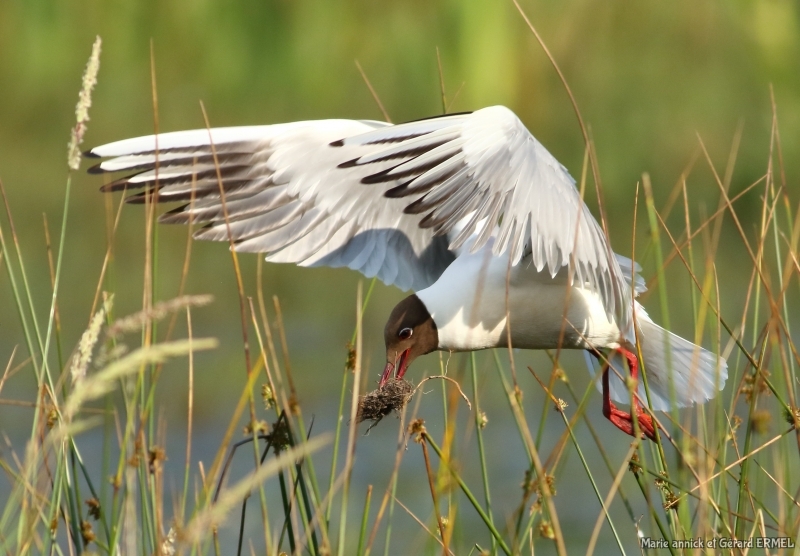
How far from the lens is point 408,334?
2822 mm

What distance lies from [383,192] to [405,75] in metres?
5.12

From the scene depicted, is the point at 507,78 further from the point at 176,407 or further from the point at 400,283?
the point at 400,283

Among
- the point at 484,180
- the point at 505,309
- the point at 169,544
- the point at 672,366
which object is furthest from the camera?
the point at 672,366

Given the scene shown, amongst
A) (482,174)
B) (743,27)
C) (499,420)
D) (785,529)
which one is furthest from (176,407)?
(743,27)

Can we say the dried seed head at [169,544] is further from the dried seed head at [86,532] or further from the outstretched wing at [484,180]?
the outstretched wing at [484,180]

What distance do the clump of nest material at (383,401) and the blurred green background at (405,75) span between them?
15.3 feet

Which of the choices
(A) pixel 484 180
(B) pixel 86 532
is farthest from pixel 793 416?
(B) pixel 86 532

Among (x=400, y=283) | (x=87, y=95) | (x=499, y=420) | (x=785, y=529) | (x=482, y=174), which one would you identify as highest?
(x=87, y=95)

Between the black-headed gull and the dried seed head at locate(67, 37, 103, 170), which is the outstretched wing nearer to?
the black-headed gull

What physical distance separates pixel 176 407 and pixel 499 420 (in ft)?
5.30

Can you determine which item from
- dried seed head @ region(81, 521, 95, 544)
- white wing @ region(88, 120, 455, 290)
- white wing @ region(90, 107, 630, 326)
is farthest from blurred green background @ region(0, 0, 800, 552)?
dried seed head @ region(81, 521, 95, 544)

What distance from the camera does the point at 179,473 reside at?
15.9 feet

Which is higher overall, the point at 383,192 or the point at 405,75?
the point at 405,75

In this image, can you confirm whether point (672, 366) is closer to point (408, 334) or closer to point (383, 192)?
point (408, 334)
